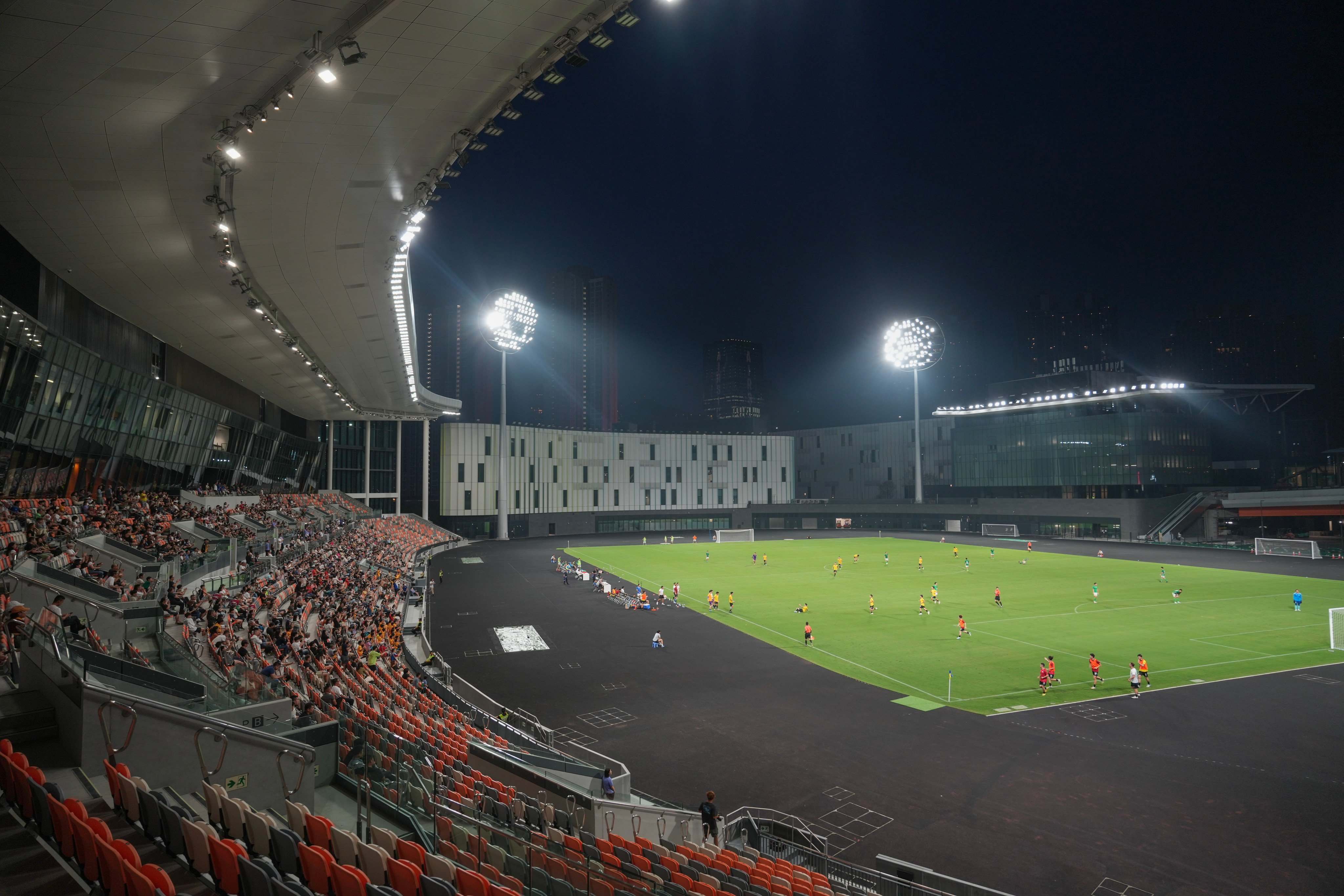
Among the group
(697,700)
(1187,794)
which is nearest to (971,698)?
(1187,794)

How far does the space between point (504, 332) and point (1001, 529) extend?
62.5 metres

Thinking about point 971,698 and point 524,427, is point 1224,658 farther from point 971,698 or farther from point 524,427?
point 524,427

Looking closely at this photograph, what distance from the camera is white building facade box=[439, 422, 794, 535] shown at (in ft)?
261

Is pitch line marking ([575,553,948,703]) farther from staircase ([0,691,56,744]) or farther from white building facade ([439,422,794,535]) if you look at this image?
white building facade ([439,422,794,535])

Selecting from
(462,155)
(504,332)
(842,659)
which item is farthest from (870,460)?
(462,155)

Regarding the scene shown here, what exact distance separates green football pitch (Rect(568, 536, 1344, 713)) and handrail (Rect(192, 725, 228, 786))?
19143mm

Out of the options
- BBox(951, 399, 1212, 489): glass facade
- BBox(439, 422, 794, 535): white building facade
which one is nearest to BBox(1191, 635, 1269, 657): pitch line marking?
BBox(951, 399, 1212, 489): glass facade

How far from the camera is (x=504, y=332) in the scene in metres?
74.2

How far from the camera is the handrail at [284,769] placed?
9.05 metres

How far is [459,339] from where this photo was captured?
187m

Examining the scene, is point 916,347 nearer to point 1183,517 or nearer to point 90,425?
point 1183,517

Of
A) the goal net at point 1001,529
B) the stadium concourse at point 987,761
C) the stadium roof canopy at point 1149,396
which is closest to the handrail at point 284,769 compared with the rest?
the stadium concourse at point 987,761

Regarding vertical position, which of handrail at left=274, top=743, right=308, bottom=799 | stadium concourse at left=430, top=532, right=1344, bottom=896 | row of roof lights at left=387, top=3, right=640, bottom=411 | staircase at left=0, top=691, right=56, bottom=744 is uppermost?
row of roof lights at left=387, top=3, right=640, bottom=411

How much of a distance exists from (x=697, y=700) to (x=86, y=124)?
2085 centimetres
